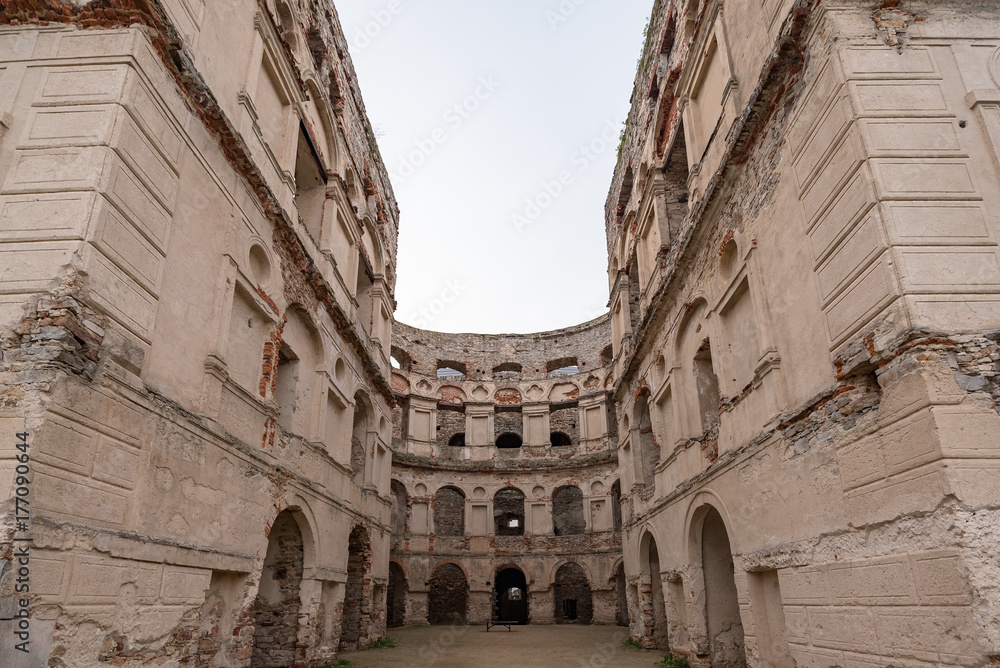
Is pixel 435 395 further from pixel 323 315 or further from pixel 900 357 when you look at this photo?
pixel 900 357

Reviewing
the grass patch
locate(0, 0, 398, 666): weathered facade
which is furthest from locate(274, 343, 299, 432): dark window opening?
the grass patch

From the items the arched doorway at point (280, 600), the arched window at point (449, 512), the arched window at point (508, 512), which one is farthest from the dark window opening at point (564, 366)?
the arched doorway at point (280, 600)

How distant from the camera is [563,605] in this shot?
23969mm

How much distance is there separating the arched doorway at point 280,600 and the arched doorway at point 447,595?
13.6 meters

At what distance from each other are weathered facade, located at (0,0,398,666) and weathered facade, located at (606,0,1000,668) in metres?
6.16

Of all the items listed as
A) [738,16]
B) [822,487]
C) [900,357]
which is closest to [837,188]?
[900,357]

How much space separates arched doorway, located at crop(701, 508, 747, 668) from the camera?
31.6ft

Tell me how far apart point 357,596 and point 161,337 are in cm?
982

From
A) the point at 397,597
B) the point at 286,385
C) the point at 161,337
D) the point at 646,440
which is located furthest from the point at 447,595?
the point at 161,337

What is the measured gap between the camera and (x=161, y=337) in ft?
20.4

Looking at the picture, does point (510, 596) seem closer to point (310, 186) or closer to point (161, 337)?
point (310, 186)

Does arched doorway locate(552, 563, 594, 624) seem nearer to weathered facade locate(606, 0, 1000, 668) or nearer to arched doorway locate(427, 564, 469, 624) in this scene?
arched doorway locate(427, 564, 469, 624)

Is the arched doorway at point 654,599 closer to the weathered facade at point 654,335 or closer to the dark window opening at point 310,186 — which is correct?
the weathered facade at point 654,335

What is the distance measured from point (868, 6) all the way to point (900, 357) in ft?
11.4
